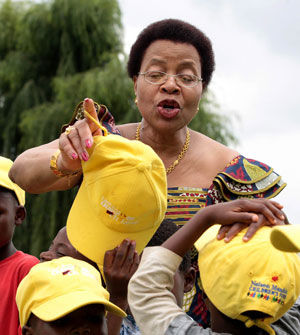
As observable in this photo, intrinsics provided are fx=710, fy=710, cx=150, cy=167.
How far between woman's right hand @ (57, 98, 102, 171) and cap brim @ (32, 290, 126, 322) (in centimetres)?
51

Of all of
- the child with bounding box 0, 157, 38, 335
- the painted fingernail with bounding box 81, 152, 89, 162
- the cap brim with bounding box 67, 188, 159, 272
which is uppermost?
the painted fingernail with bounding box 81, 152, 89, 162

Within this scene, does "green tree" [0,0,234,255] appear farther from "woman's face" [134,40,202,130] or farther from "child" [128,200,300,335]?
"child" [128,200,300,335]

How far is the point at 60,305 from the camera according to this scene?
2271mm

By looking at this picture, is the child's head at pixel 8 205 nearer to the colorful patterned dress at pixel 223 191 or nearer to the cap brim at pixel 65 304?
the colorful patterned dress at pixel 223 191

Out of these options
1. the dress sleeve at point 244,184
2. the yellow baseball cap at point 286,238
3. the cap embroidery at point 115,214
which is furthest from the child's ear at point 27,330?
the dress sleeve at point 244,184

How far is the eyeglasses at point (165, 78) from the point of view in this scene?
10.8ft

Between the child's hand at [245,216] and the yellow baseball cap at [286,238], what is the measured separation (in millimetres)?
170

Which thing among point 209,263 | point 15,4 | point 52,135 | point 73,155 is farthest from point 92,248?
point 15,4

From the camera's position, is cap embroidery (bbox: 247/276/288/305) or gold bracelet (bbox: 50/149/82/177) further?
gold bracelet (bbox: 50/149/82/177)

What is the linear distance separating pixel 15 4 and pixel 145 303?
38.9ft

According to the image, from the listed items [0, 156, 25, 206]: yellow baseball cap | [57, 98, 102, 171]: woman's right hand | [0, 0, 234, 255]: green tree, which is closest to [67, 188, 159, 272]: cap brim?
[57, 98, 102, 171]: woman's right hand

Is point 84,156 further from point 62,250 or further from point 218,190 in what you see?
point 218,190

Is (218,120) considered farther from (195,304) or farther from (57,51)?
(195,304)

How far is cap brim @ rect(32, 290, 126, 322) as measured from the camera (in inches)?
88.1
